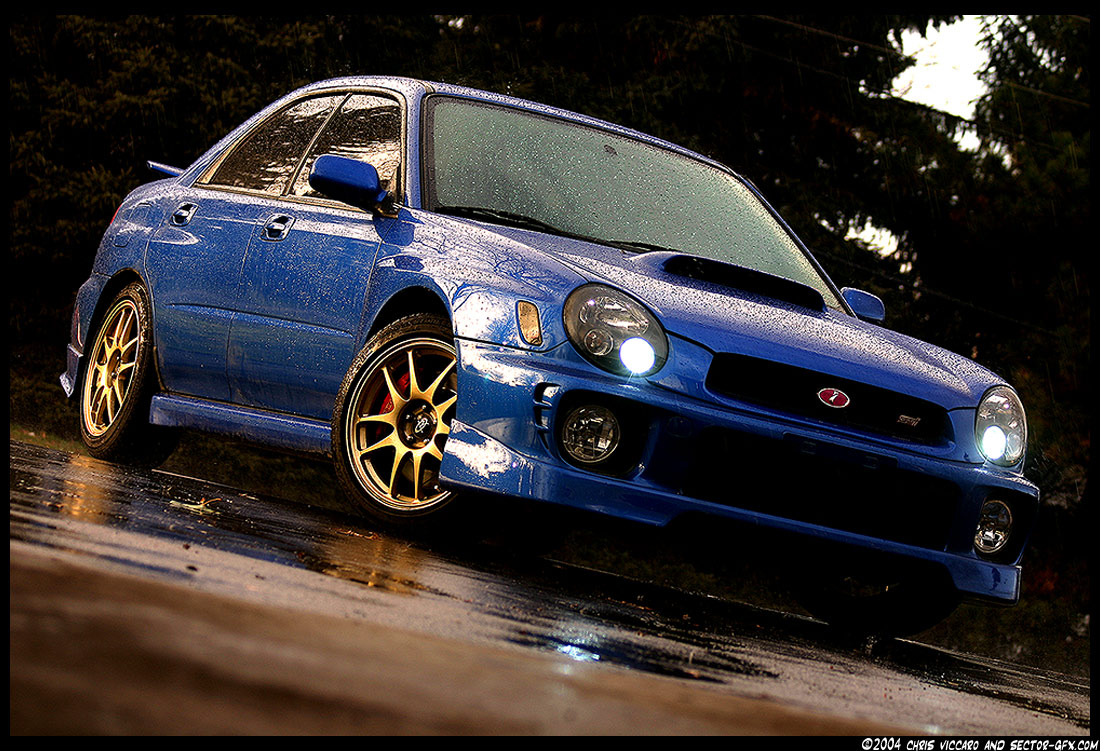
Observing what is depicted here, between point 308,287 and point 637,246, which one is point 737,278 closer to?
point 637,246

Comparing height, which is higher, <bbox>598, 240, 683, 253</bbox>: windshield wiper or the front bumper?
<bbox>598, 240, 683, 253</bbox>: windshield wiper

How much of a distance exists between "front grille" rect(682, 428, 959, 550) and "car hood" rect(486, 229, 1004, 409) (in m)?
0.28

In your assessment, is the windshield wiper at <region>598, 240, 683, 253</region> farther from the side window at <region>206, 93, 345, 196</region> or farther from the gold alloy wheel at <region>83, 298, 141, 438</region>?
the gold alloy wheel at <region>83, 298, 141, 438</region>

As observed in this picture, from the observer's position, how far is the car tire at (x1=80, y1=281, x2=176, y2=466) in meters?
6.29

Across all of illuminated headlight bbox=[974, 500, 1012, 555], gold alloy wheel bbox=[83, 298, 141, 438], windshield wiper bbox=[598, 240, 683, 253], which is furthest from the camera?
gold alloy wheel bbox=[83, 298, 141, 438]

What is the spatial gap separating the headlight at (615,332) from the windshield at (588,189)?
3.04 feet

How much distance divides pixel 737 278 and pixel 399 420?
134 centimetres

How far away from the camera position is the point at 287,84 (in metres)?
19.4

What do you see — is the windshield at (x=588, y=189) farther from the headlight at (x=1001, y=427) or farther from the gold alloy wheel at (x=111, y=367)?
the gold alloy wheel at (x=111, y=367)

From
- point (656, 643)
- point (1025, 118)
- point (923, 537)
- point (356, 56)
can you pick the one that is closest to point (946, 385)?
point (923, 537)

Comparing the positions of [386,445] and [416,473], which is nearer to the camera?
[416,473]

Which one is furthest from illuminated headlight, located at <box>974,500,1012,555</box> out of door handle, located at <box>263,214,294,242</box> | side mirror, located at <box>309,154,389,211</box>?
door handle, located at <box>263,214,294,242</box>

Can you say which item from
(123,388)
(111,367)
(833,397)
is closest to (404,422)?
(833,397)

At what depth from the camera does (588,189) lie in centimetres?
559
